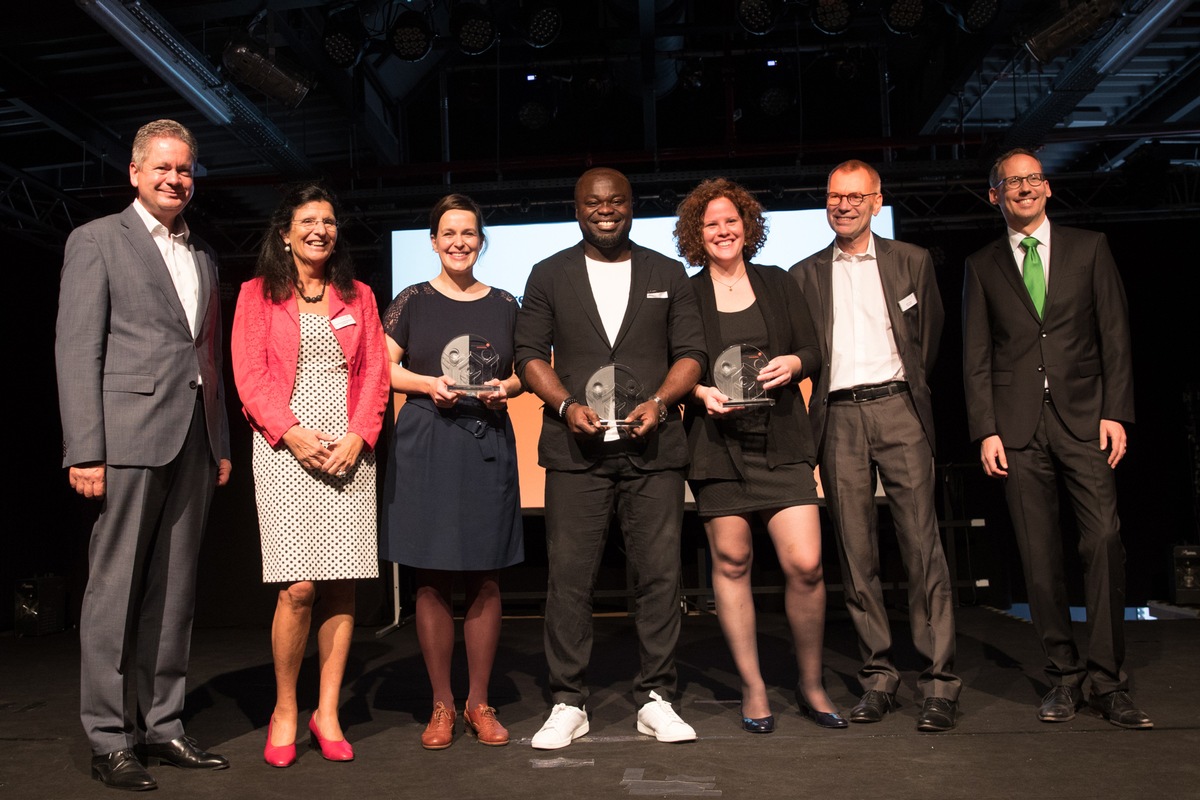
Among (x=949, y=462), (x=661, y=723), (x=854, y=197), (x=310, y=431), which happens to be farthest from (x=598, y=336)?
(x=949, y=462)

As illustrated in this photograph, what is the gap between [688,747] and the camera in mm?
2922

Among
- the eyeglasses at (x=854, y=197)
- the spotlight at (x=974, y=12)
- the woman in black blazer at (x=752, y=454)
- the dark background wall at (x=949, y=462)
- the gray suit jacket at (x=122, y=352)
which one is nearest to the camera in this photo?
the gray suit jacket at (x=122, y=352)

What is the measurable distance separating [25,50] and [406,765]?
17.9 ft

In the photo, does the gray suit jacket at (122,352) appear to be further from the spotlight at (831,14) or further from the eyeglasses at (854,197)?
the spotlight at (831,14)

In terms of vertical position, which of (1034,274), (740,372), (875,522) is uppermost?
(1034,274)

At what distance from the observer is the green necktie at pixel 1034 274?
3348 millimetres

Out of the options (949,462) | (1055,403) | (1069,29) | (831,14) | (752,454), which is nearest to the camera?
(752,454)

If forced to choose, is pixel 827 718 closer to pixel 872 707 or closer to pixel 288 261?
pixel 872 707

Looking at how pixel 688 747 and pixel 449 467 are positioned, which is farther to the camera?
pixel 449 467

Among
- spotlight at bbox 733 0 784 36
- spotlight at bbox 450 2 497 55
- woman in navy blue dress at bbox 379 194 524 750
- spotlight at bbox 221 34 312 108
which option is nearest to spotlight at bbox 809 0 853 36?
spotlight at bbox 733 0 784 36

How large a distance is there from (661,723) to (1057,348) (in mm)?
1716

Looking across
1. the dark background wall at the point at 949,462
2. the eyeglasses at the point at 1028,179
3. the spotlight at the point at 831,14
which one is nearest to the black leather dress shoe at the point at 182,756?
the eyeglasses at the point at 1028,179

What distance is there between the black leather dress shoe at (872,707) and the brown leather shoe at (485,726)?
3.53ft

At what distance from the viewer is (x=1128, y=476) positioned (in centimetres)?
782
